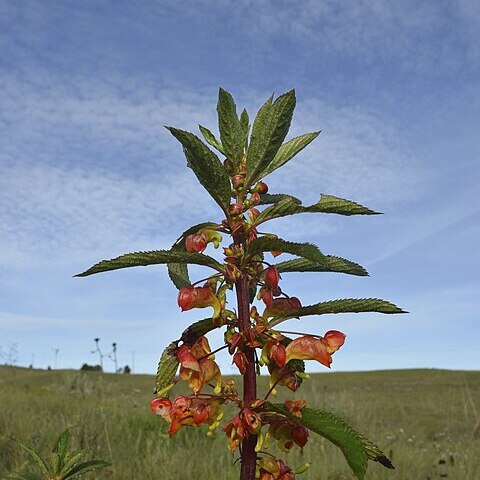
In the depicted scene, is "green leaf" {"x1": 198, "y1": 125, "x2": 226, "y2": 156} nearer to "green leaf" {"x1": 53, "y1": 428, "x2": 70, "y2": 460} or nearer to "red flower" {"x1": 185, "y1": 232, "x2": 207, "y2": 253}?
"red flower" {"x1": 185, "y1": 232, "x2": 207, "y2": 253}

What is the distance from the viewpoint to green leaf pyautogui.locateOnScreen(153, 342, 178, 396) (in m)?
1.33

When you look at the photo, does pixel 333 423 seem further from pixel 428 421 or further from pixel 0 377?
pixel 0 377

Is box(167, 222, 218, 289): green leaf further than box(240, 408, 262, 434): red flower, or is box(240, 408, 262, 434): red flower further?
box(167, 222, 218, 289): green leaf

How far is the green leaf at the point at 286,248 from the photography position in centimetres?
110

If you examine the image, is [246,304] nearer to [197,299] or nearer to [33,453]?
[197,299]

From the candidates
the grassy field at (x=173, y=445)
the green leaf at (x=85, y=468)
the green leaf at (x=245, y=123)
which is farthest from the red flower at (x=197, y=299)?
the grassy field at (x=173, y=445)

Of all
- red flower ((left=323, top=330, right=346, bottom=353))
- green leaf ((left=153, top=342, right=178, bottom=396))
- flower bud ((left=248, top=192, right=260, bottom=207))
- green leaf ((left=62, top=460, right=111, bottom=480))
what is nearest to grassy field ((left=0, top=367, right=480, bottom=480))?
green leaf ((left=62, top=460, right=111, bottom=480))

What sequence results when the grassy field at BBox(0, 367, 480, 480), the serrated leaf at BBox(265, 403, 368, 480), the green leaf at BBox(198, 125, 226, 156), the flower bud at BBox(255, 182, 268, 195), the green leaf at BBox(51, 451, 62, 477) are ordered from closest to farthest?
1. the serrated leaf at BBox(265, 403, 368, 480)
2. the flower bud at BBox(255, 182, 268, 195)
3. the green leaf at BBox(198, 125, 226, 156)
4. the green leaf at BBox(51, 451, 62, 477)
5. the grassy field at BBox(0, 367, 480, 480)

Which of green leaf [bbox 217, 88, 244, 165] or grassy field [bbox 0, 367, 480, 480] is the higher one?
green leaf [bbox 217, 88, 244, 165]

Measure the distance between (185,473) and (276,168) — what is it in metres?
3.71

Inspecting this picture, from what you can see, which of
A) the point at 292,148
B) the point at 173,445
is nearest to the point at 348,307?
the point at 292,148

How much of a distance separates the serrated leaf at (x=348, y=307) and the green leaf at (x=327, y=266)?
0.07m

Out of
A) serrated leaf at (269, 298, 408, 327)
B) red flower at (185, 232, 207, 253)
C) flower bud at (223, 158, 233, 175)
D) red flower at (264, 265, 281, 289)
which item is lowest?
serrated leaf at (269, 298, 408, 327)

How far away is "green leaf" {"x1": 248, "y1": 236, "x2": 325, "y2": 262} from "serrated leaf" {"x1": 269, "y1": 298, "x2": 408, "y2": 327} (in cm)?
16
